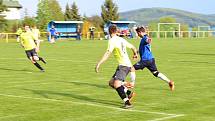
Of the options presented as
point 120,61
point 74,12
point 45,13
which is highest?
point 74,12

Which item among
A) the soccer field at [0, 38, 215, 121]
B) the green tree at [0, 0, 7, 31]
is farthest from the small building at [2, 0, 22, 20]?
the soccer field at [0, 38, 215, 121]

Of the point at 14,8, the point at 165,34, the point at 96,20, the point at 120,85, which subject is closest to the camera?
the point at 120,85

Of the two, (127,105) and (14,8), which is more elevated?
(14,8)

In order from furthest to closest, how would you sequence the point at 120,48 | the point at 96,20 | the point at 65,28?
the point at 96,20 < the point at 65,28 < the point at 120,48

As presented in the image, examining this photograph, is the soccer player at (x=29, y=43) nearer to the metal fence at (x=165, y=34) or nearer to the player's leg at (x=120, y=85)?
the player's leg at (x=120, y=85)

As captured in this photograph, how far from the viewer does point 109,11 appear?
331 ft

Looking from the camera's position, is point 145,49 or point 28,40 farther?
point 28,40

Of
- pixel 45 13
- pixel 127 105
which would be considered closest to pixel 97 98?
pixel 127 105

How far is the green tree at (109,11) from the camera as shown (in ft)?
330

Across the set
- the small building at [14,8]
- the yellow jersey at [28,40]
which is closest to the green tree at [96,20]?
the small building at [14,8]

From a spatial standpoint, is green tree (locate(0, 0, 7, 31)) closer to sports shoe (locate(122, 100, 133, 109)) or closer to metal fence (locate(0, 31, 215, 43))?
→ metal fence (locate(0, 31, 215, 43))

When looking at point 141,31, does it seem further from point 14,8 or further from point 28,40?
point 14,8

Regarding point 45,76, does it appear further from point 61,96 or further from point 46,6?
point 46,6

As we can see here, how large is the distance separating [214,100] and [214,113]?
1.84 m
